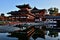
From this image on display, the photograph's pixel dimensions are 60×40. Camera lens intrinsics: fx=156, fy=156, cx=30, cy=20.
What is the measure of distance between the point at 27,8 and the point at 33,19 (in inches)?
158

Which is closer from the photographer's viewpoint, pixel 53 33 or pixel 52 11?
pixel 53 33

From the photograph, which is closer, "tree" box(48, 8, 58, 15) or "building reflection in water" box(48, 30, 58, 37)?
"building reflection in water" box(48, 30, 58, 37)

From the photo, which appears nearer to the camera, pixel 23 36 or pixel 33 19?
pixel 23 36

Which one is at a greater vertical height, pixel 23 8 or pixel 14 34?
pixel 23 8

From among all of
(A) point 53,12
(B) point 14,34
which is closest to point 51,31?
(B) point 14,34

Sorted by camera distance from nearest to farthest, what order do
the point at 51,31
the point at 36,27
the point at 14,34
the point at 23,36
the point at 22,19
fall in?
the point at 23,36 < the point at 14,34 < the point at 51,31 < the point at 36,27 < the point at 22,19

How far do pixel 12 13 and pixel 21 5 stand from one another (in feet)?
17.3

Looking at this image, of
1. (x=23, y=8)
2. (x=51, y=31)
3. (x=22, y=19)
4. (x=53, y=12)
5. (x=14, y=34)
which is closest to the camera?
(x=14, y=34)

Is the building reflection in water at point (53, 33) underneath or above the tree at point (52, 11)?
underneath

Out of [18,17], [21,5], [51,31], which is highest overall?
[21,5]

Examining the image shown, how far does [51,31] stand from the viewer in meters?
27.5

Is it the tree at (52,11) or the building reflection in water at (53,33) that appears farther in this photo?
the tree at (52,11)

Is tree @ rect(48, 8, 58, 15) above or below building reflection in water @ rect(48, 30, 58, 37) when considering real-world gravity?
above

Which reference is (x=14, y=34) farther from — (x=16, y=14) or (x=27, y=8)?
(x=27, y=8)
